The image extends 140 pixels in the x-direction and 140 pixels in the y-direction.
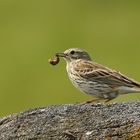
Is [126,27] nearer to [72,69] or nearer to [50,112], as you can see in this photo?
[72,69]

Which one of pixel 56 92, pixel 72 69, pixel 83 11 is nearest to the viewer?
pixel 72 69

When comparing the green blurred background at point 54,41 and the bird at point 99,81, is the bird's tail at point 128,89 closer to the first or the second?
the bird at point 99,81

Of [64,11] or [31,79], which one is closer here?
[31,79]

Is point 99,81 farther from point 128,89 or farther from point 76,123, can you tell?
point 76,123

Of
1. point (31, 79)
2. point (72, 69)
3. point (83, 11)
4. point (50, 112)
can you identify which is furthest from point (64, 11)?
point (50, 112)

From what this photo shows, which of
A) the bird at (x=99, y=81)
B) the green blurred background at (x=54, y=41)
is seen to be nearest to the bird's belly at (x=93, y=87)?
the bird at (x=99, y=81)

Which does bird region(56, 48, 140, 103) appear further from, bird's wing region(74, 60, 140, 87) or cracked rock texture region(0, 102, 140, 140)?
cracked rock texture region(0, 102, 140, 140)
